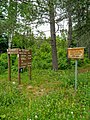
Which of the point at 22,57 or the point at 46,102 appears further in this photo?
the point at 22,57

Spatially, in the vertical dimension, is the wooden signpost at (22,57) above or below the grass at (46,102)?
above

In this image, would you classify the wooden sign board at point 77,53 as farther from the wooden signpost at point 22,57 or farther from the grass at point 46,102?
the wooden signpost at point 22,57

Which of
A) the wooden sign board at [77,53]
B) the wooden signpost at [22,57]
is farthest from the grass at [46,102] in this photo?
the wooden signpost at [22,57]

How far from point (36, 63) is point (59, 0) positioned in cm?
716

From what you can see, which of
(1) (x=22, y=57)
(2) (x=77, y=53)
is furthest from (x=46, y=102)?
(1) (x=22, y=57)

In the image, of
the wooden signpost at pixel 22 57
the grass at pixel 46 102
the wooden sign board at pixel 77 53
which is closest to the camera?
the grass at pixel 46 102

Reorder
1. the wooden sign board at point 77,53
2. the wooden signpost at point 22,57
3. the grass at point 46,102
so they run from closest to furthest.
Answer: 1. the grass at point 46,102
2. the wooden sign board at point 77,53
3. the wooden signpost at point 22,57

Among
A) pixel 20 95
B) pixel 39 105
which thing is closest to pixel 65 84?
pixel 20 95

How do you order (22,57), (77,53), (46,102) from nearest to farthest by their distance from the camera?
(46,102) < (77,53) < (22,57)

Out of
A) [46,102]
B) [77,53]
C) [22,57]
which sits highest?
[77,53]

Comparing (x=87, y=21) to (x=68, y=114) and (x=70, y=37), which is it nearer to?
(x=70, y=37)

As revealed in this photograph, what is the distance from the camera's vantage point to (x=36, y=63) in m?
16.2

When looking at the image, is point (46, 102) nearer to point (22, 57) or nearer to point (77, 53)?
point (77, 53)

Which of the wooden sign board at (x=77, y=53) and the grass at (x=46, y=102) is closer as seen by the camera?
the grass at (x=46, y=102)
